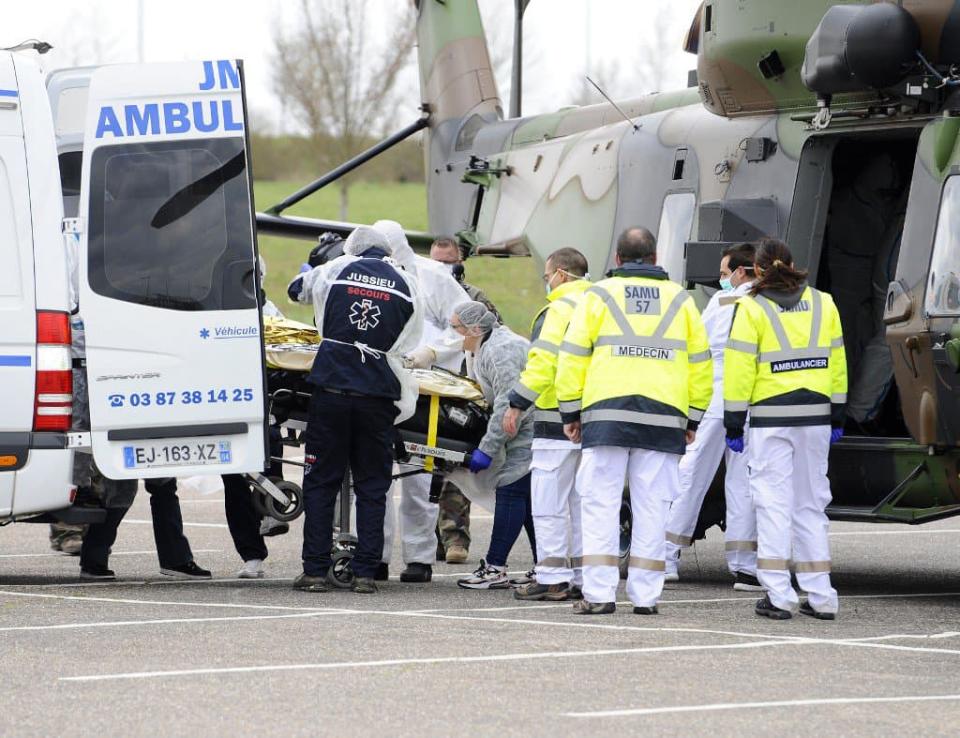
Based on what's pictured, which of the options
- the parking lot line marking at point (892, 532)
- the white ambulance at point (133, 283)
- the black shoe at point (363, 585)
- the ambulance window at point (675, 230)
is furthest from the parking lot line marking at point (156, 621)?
the parking lot line marking at point (892, 532)

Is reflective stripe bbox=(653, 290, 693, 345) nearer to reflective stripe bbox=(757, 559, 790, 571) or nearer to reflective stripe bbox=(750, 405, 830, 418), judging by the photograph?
reflective stripe bbox=(750, 405, 830, 418)

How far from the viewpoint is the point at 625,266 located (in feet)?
29.0

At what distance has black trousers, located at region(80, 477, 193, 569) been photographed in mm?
10016

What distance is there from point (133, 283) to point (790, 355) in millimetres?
3206

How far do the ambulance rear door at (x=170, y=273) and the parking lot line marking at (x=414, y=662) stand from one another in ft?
7.62

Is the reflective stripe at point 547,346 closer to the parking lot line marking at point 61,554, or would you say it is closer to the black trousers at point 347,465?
the black trousers at point 347,465

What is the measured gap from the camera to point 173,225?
902cm

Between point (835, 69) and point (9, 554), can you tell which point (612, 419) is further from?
point (9, 554)

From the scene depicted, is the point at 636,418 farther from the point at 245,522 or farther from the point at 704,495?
the point at 245,522

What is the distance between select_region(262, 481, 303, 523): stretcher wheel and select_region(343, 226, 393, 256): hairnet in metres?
1.29

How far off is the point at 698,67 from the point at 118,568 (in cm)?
459

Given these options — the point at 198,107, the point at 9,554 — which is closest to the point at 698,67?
the point at 198,107

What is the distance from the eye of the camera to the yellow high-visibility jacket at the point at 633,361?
8664mm

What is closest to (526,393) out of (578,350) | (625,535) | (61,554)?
(578,350)
